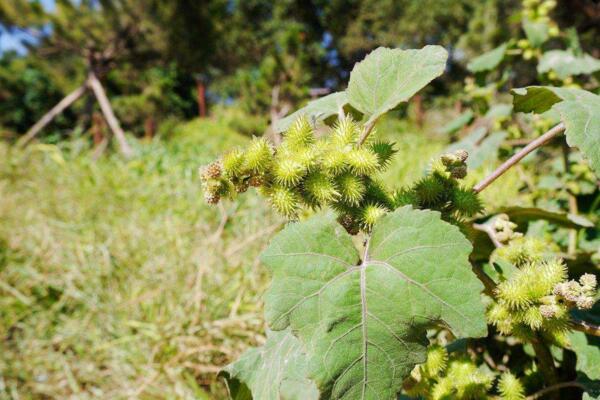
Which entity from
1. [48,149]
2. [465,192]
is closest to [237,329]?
[465,192]

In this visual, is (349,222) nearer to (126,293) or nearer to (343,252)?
(343,252)

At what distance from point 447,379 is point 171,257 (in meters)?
2.24

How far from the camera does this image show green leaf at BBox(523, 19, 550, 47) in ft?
6.05

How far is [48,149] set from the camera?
5.74m

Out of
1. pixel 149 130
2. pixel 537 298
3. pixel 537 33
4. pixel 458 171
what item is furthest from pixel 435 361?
pixel 149 130

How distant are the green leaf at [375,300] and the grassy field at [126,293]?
4.30 feet

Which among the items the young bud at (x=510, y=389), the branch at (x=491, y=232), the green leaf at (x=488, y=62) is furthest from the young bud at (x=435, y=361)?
the green leaf at (x=488, y=62)

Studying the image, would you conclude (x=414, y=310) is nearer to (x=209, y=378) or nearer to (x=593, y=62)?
(x=593, y=62)

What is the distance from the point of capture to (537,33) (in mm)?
1855

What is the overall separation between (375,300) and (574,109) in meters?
0.40

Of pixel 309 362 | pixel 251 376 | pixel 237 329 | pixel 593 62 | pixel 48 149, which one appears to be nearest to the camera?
pixel 309 362

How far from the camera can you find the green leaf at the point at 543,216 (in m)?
0.98

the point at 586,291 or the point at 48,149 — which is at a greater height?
the point at 586,291

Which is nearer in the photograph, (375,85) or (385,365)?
(385,365)
